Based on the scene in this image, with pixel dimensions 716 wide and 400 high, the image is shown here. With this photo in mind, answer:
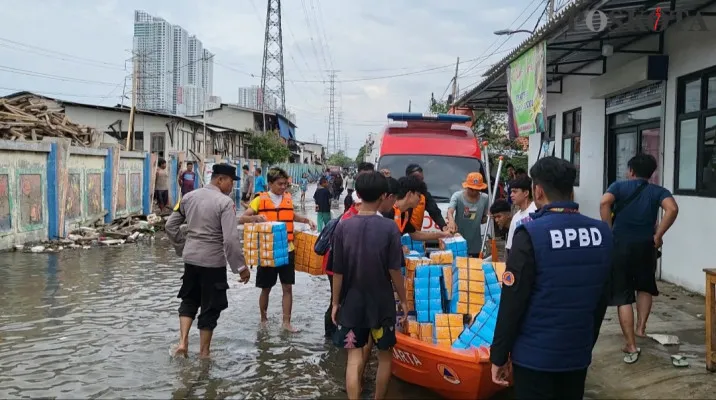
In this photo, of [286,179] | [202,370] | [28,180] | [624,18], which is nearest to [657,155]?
[624,18]

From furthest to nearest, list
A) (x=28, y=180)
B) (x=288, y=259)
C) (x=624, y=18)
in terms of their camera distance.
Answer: (x=28, y=180), (x=624, y=18), (x=288, y=259)

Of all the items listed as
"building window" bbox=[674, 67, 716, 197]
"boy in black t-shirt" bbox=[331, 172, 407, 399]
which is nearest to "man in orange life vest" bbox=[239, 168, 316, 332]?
"boy in black t-shirt" bbox=[331, 172, 407, 399]

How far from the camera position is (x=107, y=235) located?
1442cm

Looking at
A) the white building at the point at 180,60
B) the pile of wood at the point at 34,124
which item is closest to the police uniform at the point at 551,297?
the pile of wood at the point at 34,124

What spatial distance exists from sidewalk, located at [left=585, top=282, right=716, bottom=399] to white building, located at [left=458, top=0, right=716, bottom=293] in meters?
1.66

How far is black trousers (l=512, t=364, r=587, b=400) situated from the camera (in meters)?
2.98

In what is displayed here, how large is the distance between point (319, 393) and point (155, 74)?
44433 millimetres

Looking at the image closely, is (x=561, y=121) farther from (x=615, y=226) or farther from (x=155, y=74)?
(x=155, y=74)

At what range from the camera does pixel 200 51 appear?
49969 mm

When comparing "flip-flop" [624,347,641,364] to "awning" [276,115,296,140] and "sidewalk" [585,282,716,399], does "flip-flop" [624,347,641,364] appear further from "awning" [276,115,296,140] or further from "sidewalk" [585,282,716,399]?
"awning" [276,115,296,140]

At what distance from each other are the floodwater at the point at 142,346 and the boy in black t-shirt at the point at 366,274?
101cm

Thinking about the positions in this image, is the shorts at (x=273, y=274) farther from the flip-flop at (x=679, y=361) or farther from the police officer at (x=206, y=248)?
the flip-flop at (x=679, y=361)

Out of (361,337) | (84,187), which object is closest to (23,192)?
(84,187)

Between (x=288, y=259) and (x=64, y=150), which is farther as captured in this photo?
(x=64, y=150)
